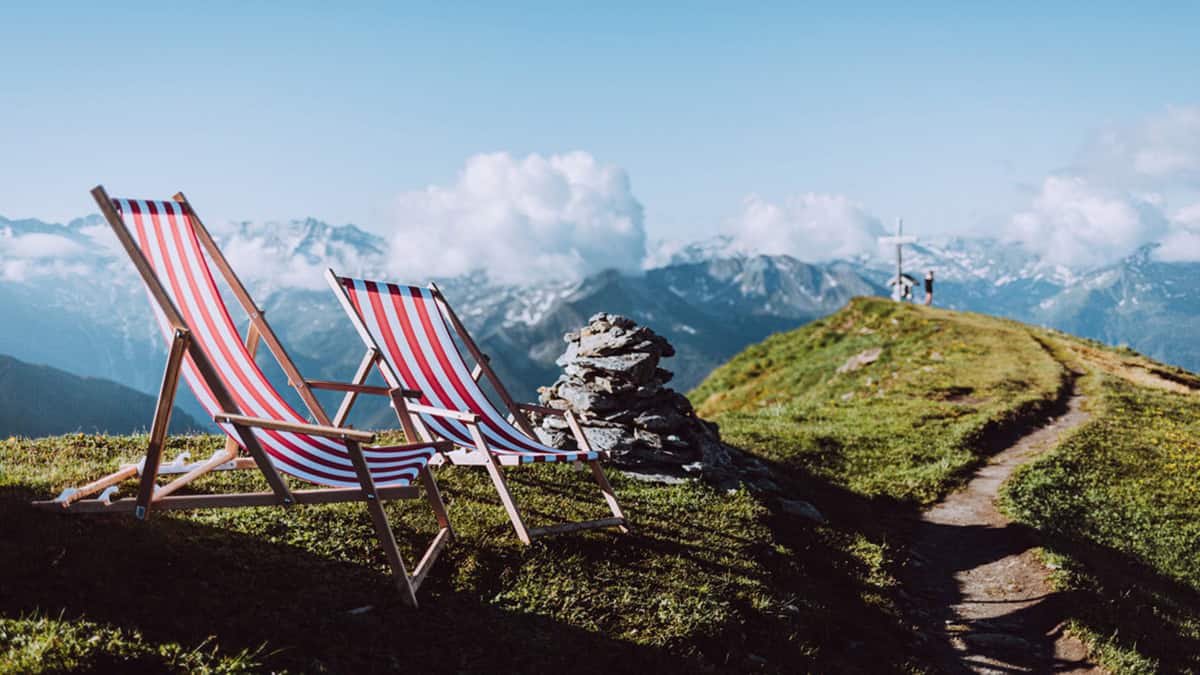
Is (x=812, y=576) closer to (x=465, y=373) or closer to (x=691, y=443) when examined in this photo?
(x=691, y=443)

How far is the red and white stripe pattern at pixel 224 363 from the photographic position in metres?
5.90

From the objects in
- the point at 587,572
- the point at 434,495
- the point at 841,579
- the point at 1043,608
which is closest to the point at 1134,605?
the point at 1043,608

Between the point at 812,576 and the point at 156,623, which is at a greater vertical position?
the point at 156,623

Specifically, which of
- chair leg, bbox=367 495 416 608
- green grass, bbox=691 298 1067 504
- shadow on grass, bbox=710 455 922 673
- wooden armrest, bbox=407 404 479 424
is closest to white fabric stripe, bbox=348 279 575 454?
wooden armrest, bbox=407 404 479 424

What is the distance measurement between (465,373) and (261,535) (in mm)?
2832

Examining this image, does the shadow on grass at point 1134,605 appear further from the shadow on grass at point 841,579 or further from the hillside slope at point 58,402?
the hillside slope at point 58,402

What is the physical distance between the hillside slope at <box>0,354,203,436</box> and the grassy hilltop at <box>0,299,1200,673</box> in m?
177

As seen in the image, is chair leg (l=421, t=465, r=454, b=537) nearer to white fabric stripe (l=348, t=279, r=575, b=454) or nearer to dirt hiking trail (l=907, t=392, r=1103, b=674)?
white fabric stripe (l=348, t=279, r=575, b=454)

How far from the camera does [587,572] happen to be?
21.9ft

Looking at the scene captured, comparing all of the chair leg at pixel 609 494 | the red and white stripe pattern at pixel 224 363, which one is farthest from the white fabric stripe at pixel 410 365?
the chair leg at pixel 609 494

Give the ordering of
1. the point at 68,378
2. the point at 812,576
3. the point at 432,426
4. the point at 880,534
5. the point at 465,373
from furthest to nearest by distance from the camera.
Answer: the point at 68,378 → the point at 880,534 → the point at 465,373 → the point at 812,576 → the point at 432,426

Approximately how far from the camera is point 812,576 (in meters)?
8.05

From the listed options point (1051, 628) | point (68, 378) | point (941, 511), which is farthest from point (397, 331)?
point (68, 378)

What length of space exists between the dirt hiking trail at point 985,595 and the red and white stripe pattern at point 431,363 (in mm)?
3956
